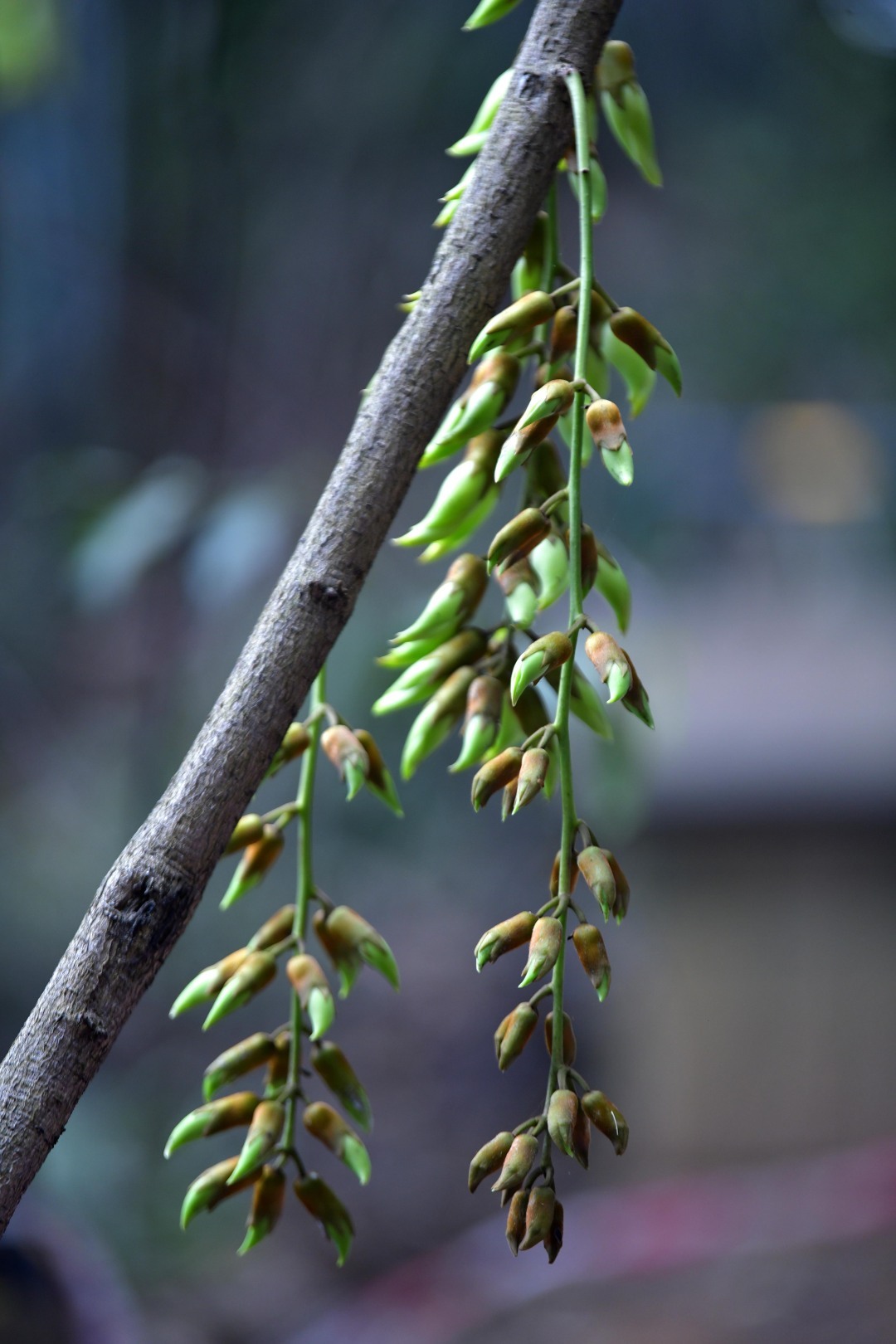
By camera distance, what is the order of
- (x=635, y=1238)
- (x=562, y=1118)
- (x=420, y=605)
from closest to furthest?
1. (x=562, y=1118)
2. (x=420, y=605)
3. (x=635, y=1238)

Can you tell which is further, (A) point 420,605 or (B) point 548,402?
(A) point 420,605

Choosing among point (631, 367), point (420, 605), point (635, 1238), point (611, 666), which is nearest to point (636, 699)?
point (611, 666)

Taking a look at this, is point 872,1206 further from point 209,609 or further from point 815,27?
point 815,27

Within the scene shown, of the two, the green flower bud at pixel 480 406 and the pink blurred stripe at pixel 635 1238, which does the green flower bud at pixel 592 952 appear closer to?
the green flower bud at pixel 480 406

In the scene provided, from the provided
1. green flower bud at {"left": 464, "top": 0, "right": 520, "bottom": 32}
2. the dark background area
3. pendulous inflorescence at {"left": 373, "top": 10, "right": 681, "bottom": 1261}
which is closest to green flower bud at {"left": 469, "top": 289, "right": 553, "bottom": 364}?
pendulous inflorescence at {"left": 373, "top": 10, "right": 681, "bottom": 1261}

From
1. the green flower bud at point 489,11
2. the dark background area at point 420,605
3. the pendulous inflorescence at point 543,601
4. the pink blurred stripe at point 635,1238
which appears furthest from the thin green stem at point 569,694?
the pink blurred stripe at point 635,1238

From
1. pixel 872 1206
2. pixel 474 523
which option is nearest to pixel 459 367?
pixel 474 523

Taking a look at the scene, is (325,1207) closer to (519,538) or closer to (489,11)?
(519,538)
